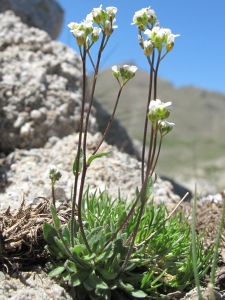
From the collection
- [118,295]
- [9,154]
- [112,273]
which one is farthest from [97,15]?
[9,154]

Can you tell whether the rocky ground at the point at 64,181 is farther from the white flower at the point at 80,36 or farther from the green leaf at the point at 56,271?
the white flower at the point at 80,36

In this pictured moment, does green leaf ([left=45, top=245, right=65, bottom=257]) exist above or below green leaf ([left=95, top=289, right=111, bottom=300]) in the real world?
above

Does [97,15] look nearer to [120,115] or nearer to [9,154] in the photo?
[9,154]

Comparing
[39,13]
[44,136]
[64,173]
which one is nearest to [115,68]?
[64,173]

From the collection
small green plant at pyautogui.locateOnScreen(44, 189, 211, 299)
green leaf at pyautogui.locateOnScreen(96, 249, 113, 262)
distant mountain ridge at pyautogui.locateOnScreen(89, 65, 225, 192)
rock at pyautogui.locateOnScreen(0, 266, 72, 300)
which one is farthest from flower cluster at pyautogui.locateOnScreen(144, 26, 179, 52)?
distant mountain ridge at pyautogui.locateOnScreen(89, 65, 225, 192)

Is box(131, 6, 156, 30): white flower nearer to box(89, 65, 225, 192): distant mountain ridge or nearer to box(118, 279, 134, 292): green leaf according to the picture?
box(118, 279, 134, 292): green leaf

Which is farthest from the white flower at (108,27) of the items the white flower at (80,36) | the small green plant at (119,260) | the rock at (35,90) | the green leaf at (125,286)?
the rock at (35,90)
